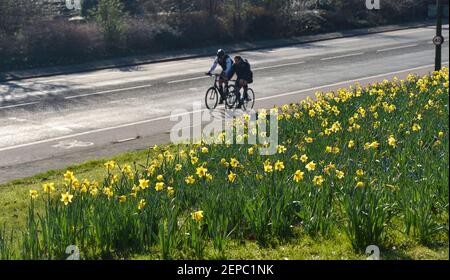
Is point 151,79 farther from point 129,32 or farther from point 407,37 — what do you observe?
point 407,37

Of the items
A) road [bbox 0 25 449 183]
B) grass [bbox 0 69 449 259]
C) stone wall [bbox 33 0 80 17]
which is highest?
stone wall [bbox 33 0 80 17]

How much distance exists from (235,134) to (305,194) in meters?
4.15

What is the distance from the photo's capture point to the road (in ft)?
55.4

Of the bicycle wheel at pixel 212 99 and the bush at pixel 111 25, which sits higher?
the bush at pixel 111 25

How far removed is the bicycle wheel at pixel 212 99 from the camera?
70.6ft

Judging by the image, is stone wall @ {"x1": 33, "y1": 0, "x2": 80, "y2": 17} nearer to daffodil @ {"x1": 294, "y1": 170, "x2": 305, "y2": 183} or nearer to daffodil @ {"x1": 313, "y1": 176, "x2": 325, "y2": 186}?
daffodil @ {"x1": 294, "y1": 170, "x2": 305, "y2": 183}

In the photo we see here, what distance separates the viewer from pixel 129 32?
35.1 meters

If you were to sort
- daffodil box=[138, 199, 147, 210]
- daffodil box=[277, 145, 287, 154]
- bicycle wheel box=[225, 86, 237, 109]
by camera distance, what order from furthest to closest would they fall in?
bicycle wheel box=[225, 86, 237, 109]
daffodil box=[277, 145, 287, 154]
daffodil box=[138, 199, 147, 210]

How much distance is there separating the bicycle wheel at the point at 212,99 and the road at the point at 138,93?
1.66 feet

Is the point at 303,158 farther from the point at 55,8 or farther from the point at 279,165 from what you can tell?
the point at 55,8

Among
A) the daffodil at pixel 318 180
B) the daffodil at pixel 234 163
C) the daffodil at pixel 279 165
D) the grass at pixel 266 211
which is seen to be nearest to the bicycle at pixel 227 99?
the grass at pixel 266 211

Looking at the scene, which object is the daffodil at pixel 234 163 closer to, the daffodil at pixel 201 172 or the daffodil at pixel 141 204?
the daffodil at pixel 201 172

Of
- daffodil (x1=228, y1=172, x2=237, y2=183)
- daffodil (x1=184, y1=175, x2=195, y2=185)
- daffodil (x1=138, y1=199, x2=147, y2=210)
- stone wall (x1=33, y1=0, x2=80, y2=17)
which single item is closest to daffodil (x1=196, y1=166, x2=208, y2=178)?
daffodil (x1=184, y1=175, x2=195, y2=185)

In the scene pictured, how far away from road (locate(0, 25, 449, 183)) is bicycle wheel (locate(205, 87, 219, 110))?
1.66ft
